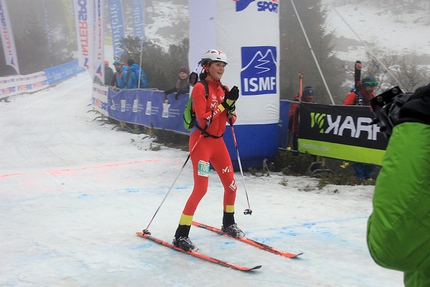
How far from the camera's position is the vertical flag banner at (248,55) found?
8406 mm

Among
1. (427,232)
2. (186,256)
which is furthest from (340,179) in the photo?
(427,232)

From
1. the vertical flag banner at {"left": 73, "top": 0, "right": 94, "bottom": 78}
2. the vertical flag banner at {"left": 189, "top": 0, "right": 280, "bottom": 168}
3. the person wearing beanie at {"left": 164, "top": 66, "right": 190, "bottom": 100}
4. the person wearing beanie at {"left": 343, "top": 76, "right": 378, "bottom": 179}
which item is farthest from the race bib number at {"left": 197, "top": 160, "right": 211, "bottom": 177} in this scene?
the vertical flag banner at {"left": 73, "top": 0, "right": 94, "bottom": 78}

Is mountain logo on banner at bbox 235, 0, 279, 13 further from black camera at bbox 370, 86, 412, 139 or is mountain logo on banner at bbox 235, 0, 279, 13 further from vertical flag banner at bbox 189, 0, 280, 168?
black camera at bbox 370, 86, 412, 139

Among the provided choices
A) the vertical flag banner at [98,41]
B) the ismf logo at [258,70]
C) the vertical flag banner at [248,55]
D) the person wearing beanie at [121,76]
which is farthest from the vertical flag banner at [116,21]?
the ismf logo at [258,70]

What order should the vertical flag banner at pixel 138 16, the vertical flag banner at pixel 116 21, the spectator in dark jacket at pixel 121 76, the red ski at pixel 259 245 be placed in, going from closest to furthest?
1. the red ski at pixel 259 245
2. the spectator in dark jacket at pixel 121 76
3. the vertical flag banner at pixel 116 21
4. the vertical flag banner at pixel 138 16

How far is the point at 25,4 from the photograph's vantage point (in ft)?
213

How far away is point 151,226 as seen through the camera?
5746mm

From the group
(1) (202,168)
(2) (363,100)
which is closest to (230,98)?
(1) (202,168)

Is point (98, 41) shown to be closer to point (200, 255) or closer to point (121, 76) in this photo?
point (121, 76)

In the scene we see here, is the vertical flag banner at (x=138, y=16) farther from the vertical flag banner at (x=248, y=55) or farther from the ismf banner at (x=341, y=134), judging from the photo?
the ismf banner at (x=341, y=134)

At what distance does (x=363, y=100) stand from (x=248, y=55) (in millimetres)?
2234

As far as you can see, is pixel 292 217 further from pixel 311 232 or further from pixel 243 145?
pixel 243 145

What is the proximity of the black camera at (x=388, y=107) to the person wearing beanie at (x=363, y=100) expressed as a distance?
649cm

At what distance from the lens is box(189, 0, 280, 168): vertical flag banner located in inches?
331
